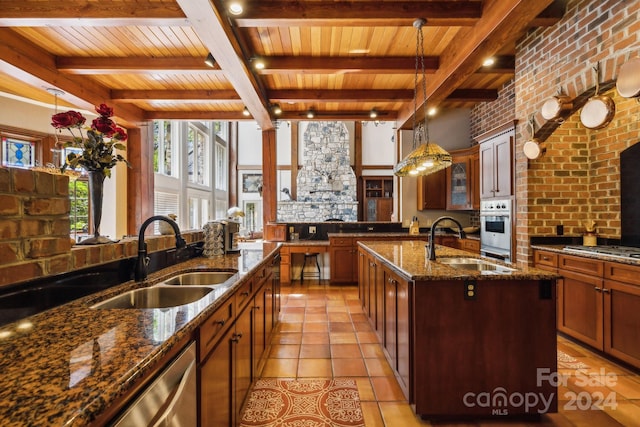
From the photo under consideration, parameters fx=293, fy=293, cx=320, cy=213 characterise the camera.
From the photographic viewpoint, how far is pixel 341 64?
3242 mm

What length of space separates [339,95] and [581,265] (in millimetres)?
3289

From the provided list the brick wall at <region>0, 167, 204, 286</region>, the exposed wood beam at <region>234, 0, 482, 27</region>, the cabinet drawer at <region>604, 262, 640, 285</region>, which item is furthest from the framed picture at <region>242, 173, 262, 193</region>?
the cabinet drawer at <region>604, 262, 640, 285</region>

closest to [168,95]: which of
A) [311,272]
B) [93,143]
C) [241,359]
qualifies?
[93,143]

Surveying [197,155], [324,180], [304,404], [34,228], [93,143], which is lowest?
[304,404]

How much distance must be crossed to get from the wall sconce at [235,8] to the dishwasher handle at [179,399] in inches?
Result: 90.1

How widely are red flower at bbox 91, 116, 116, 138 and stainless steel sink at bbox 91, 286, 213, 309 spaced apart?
893 mm

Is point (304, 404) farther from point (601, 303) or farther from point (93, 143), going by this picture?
point (601, 303)

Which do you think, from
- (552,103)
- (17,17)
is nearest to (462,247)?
(552,103)

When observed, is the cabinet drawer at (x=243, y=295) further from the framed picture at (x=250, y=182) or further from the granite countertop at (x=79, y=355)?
the framed picture at (x=250, y=182)

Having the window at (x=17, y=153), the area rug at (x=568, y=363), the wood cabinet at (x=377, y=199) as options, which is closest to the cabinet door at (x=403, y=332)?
the area rug at (x=568, y=363)

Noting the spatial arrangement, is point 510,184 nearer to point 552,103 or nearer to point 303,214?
point 552,103

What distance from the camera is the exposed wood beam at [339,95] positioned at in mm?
4094

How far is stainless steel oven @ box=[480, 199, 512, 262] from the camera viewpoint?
11.6ft

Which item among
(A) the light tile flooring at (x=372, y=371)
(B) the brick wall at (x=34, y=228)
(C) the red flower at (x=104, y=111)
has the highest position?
(C) the red flower at (x=104, y=111)
